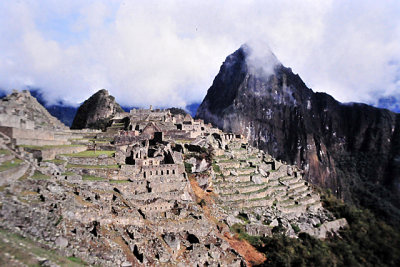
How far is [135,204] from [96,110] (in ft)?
177

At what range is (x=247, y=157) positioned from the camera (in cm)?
5322

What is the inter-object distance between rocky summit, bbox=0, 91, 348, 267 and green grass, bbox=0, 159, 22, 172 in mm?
98

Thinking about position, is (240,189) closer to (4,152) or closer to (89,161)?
(89,161)

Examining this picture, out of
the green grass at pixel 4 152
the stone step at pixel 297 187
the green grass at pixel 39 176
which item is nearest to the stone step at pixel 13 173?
the green grass at pixel 39 176

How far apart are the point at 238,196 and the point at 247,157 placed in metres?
16.4

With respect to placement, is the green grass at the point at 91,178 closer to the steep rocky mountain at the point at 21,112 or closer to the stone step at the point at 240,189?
the steep rocky mountain at the point at 21,112

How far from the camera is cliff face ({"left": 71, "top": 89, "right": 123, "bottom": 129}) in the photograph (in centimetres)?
6925

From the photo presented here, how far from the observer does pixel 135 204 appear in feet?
77.8

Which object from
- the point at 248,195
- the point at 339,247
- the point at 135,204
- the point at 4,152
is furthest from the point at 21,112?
the point at 339,247

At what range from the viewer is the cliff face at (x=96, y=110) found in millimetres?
69250

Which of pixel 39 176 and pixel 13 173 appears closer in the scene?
pixel 13 173

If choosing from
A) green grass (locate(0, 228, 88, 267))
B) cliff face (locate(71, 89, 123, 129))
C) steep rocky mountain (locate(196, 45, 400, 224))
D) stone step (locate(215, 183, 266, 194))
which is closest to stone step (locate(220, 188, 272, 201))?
stone step (locate(215, 183, 266, 194))

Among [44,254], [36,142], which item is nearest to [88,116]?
[36,142]

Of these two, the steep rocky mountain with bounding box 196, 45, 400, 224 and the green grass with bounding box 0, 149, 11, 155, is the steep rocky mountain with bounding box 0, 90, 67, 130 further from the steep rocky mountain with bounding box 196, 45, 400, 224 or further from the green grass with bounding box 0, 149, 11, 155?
the steep rocky mountain with bounding box 196, 45, 400, 224
